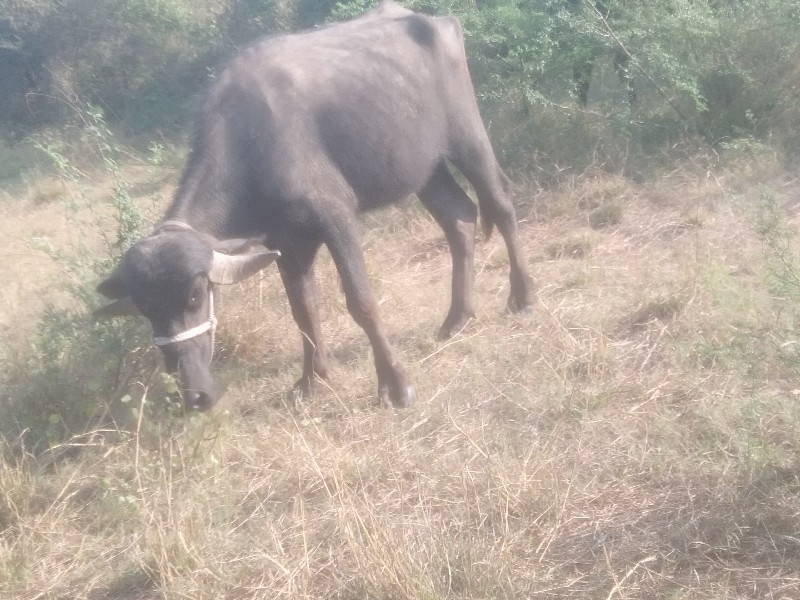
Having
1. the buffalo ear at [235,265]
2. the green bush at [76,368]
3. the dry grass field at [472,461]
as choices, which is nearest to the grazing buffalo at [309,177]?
the buffalo ear at [235,265]

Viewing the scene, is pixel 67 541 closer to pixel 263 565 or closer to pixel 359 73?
pixel 263 565

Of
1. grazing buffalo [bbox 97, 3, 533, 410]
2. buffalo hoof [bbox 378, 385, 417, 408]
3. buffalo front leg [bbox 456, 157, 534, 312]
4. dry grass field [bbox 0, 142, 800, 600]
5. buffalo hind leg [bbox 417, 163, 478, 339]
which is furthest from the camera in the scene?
buffalo front leg [bbox 456, 157, 534, 312]

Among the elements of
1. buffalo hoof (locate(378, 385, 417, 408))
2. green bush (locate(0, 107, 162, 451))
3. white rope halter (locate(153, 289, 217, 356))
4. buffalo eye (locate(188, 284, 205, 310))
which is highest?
buffalo eye (locate(188, 284, 205, 310))

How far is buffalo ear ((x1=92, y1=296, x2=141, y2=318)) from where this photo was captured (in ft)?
13.4

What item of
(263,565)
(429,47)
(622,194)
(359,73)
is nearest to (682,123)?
(622,194)

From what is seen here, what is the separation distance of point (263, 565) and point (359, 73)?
10.0ft

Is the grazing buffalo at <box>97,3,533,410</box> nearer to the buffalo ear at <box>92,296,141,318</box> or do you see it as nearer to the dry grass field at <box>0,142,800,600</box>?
the buffalo ear at <box>92,296,141,318</box>

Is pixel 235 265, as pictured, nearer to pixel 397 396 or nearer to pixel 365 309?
pixel 365 309

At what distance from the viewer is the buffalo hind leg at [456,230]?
5531mm

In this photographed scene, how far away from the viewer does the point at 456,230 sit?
5.80 m

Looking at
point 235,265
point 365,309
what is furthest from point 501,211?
point 235,265

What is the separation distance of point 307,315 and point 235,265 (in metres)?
0.91

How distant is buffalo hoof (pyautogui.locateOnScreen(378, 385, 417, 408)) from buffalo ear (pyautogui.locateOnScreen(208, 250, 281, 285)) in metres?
0.98

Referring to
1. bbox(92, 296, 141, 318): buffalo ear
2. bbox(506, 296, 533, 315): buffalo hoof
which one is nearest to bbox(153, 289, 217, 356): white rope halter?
bbox(92, 296, 141, 318): buffalo ear
